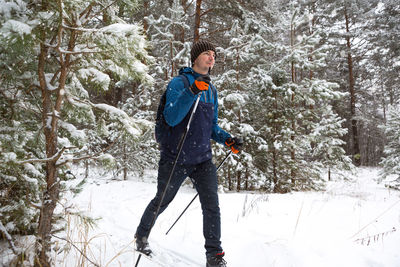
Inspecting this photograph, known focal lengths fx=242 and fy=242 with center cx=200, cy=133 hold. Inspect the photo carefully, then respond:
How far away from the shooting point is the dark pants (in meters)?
2.49

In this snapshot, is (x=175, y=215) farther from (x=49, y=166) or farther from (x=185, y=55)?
(x=185, y=55)

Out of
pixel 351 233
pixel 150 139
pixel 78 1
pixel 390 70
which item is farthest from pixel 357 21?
pixel 78 1

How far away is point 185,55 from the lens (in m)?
7.18

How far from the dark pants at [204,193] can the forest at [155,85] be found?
1.93ft

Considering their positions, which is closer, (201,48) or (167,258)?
(167,258)

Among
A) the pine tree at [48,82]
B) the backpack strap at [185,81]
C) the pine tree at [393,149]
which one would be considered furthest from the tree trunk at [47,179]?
the pine tree at [393,149]

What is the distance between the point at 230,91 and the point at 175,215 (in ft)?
14.2

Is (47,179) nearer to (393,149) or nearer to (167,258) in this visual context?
(167,258)

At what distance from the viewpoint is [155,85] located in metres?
8.95

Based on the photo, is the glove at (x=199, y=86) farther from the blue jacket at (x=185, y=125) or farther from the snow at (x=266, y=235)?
the snow at (x=266, y=235)

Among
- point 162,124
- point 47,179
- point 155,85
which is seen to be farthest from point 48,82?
point 155,85

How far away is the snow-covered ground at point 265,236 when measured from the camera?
8.66ft

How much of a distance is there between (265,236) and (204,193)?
1.33m

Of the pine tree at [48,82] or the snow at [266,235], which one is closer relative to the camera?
the pine tree at [48,82]
